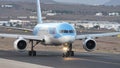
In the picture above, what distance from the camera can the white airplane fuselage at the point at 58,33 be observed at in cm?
5213

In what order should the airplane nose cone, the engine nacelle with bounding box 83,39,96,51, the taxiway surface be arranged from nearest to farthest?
the taxiway surface → the airplane nose cone → the engine nacelle with bounding box 83,39,96,51

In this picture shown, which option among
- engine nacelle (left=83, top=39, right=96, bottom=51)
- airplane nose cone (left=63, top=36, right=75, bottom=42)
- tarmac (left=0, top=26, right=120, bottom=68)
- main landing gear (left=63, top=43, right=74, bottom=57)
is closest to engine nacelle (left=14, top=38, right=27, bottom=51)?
tarmac (left=0, top=26, right=120, bottom=68)

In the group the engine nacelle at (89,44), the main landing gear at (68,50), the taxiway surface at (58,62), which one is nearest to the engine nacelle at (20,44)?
the main landing gear at (68,50)

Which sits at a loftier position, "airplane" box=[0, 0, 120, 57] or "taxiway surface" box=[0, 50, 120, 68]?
"airplane" box=[0, 0, 120, 57]

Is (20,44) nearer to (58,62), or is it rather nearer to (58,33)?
(58,33)

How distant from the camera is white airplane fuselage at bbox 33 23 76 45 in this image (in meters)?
52.1

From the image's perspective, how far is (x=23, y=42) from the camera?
53.5m

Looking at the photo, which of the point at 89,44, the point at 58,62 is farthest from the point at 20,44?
the point at 58,62

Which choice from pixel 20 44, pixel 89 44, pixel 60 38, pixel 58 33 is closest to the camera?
pixel 60 38

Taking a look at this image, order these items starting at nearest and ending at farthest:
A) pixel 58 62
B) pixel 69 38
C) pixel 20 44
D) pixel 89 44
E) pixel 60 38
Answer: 1. pixel 58 62
2. pixel 69 38
3. pixel 60 38
4. pixel 20 44
5. pixel 89 44

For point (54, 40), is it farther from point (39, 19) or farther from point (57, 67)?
point (57, 67)

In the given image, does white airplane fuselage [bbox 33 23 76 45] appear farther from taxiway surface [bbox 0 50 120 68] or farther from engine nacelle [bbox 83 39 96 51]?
taxiway surface [bbox 0 50 120 68]

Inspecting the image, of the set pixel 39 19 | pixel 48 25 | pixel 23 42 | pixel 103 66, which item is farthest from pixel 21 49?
pixel 103 66

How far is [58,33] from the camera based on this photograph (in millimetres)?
53156
